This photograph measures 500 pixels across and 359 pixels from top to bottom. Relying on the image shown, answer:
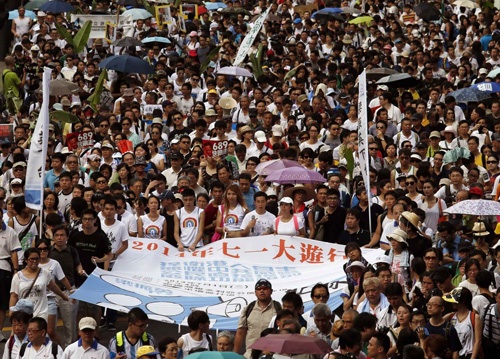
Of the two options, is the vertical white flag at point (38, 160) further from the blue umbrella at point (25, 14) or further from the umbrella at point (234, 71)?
the blue umbrella at point (25, 14)

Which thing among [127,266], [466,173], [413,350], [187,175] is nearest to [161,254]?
[127,266]

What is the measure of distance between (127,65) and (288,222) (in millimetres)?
9340

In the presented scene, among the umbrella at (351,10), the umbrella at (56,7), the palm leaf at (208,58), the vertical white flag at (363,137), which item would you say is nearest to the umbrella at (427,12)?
the umbrella at (351,10)

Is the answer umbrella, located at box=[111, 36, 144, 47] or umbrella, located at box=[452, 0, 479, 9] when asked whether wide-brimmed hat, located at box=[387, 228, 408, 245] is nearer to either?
umbrella, located at box=[111, 36, 144, 47]

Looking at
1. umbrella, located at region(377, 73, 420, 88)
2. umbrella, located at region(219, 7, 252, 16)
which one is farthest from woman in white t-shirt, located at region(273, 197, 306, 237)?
umbrella, located at region(219, 7, 252, 16)

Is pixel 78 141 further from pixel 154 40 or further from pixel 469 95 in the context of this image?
pixel 154 40

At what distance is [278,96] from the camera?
24484 millimetres

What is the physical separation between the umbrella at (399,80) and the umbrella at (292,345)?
43.6 ft

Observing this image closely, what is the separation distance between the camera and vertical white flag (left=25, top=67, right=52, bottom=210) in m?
17.9

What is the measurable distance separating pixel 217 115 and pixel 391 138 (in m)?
3.17

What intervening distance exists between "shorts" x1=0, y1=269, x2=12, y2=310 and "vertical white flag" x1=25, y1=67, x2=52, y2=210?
45.5 inches

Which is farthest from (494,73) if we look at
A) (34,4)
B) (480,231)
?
(34,4)

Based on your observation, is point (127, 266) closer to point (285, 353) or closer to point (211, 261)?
point (211, 261)

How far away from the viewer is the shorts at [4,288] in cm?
1673
